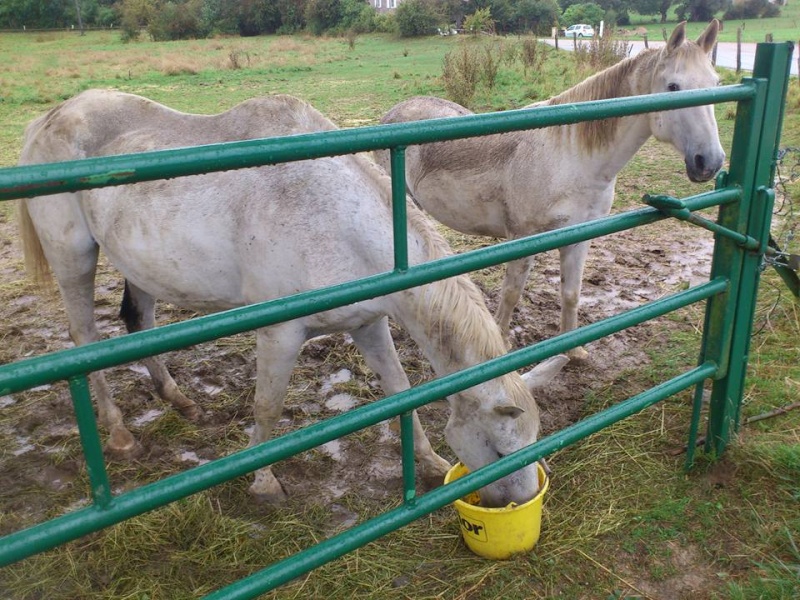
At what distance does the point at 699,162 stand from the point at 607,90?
0.72m

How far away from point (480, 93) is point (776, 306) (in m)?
10.1

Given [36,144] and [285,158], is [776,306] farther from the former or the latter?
[36,144]

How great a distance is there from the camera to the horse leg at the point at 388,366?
2785 millimetres

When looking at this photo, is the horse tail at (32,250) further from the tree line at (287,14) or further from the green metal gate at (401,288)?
the tree line at (287,14)

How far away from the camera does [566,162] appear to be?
3602mm

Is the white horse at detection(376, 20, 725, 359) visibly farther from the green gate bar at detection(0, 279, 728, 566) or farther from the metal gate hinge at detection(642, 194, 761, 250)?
the green gate bar at detection(0, 279, 728, 566)

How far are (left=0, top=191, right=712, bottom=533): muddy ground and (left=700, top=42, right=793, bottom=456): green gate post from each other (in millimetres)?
973

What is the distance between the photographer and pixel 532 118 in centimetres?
151

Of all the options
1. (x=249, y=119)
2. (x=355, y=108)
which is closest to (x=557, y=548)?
(x=249, y=119)

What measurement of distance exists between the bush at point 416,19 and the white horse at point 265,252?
128ft

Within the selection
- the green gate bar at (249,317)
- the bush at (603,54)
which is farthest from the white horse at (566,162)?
the bush at (603,54)

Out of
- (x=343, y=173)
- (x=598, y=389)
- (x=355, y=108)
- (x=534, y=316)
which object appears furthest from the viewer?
(x=355, y=108)

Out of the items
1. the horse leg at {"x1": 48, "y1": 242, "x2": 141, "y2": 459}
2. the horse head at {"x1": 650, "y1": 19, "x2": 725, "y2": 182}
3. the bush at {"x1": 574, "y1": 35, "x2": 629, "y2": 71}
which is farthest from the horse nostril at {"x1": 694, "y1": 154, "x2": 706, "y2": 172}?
the bush at {"x1": 574, "y1": 35, "x2": 629, "y2": 71}

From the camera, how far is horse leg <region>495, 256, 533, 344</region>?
12.4ft
